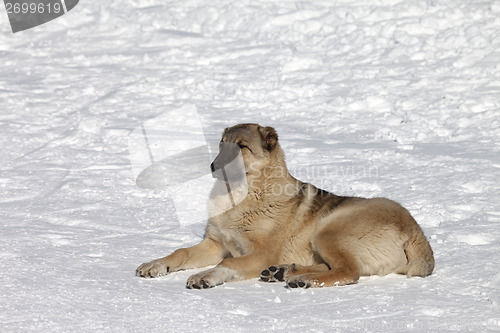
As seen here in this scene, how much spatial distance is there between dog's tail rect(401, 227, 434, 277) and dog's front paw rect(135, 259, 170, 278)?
2.03 meters

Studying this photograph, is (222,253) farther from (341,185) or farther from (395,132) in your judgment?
(395,132)

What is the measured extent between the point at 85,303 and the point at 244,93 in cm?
772

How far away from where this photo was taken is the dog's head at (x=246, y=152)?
601 cm

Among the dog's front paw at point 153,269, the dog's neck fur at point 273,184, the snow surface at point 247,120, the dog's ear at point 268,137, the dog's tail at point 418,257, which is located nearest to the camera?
the snow surface at point 247,120

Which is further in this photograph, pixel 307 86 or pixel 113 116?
pixel 307 86

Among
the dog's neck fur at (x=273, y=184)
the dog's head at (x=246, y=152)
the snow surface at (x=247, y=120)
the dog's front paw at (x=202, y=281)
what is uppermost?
the dog's head at (x=246, y=152)

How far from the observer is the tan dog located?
5.34 metres

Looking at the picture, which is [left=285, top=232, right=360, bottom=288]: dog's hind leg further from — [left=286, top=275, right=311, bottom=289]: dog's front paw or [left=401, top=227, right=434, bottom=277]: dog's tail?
[left=401, top=227, right=434, bottom=277]: dog's tail

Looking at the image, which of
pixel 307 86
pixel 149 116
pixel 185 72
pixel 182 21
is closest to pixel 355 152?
pixel 307 86

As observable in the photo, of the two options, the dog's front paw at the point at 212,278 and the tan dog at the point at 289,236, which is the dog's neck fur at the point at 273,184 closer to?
the tan dog at the point at 289,236

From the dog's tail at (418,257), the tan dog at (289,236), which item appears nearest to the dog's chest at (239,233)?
the tan dog at (289,236)

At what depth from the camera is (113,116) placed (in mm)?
10883

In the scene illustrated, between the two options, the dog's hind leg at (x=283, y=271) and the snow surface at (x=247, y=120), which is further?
the dog's hind leg at (x=283, y=271)

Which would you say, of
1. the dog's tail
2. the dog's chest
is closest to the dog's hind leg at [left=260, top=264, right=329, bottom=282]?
the dog's chest
